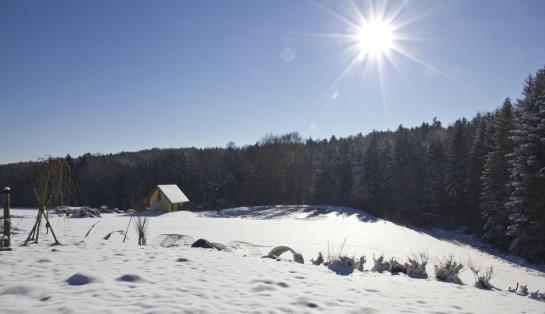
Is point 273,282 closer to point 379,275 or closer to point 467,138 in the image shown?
point 379,275

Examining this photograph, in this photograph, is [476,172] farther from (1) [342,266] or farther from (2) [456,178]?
(1) [342,266]

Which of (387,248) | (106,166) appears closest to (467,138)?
(387,248)

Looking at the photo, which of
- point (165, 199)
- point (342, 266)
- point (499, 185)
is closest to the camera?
point (342, 266)

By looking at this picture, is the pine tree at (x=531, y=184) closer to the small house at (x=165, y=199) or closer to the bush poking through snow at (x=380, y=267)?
the bush poking through snow at (x=380, y=267)

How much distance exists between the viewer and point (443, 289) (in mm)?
→ 8258

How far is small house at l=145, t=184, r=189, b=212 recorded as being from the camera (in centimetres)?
3822

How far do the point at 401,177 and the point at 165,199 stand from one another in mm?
35708

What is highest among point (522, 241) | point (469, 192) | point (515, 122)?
point (515, 122)

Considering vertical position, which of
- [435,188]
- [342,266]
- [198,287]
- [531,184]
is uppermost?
[435,188]

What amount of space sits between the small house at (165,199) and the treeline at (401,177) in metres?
6.39

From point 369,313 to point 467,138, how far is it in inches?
1926

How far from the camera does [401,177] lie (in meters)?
54.4

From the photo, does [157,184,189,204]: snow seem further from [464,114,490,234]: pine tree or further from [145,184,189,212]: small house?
[464,114,490,234]: pine tree

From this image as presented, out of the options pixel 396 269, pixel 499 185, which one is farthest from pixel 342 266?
pixel 499 185
